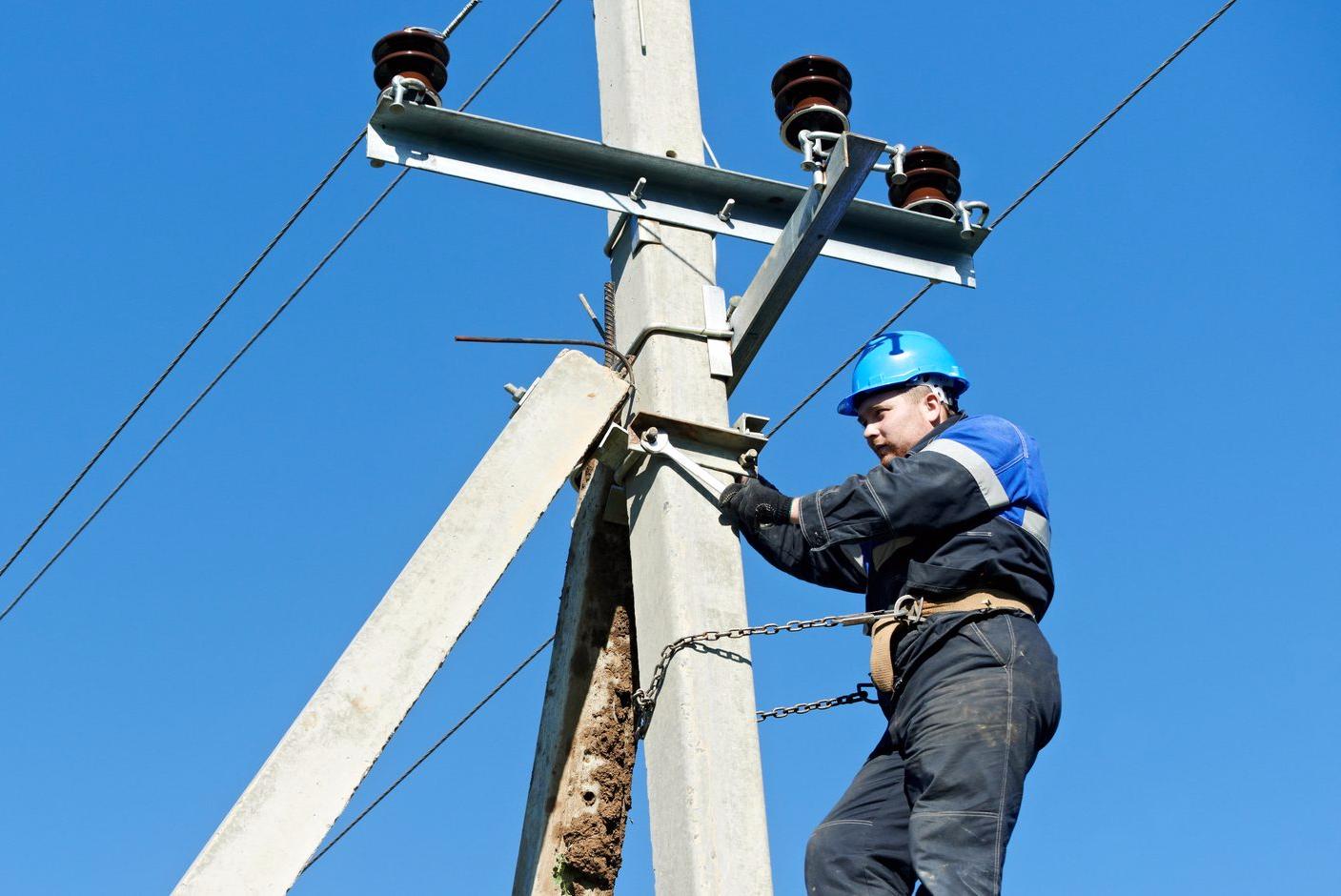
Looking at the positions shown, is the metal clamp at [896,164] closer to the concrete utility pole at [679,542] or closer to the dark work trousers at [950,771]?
the concrete utility pole at [679,542]

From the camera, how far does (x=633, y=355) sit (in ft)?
16.5

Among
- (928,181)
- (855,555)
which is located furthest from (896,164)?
(855,555)

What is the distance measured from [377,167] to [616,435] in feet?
3.29

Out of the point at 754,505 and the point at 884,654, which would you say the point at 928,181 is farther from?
the point at 884,654

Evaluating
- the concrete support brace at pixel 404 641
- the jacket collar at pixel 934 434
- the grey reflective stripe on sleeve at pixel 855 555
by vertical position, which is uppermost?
the jacket collar at pixel 934 434

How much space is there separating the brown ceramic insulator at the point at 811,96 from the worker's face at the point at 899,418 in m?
0.93

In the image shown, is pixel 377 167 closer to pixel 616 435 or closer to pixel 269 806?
pixel 616 435

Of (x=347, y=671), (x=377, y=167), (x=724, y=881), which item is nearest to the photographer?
(x=724, y=881)

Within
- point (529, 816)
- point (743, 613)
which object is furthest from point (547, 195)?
point (529, 816)

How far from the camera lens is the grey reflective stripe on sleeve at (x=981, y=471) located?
442 centimetres

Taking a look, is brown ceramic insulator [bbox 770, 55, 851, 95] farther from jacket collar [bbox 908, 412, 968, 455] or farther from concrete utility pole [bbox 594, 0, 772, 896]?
jacket collar [bbox 908, 412, 968, 455]

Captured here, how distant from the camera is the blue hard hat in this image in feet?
16.1

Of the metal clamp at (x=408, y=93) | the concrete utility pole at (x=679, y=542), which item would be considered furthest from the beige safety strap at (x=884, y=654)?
the metal clamp at (x=408, y=93)

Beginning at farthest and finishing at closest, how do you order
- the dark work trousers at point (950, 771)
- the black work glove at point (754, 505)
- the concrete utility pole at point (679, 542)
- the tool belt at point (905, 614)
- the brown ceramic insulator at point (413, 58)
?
1. the brown ceramic insulator at point (413, 58)
2. the black work glove at point (754, 505)
3. the tool belt at point (905, 614)
4. the concrete utility pole at point (679, 542)
5. the dark work trousers at point (950, 771)
